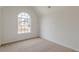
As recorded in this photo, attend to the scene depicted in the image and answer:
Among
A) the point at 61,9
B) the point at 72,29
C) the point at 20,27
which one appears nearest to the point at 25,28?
the point at 20,27

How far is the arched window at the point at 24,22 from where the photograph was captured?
609 cm

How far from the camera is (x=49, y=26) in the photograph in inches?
237

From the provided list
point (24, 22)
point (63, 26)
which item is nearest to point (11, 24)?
point (24, 22)

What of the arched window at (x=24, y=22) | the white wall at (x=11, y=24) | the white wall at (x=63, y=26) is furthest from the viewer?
the arched window at (x=24, y=22)

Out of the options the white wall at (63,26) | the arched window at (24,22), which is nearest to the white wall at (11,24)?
the arched window at (24,22)

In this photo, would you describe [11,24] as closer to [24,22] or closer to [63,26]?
[24,22]

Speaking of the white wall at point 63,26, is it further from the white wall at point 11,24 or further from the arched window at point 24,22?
the white wall at point 11,24

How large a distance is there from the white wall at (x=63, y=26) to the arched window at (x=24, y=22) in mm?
1023

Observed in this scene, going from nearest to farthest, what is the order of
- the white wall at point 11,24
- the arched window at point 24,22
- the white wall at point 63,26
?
Answer: the white wall at point 63,26 < the white wall at point 11,24 < the arched window at point 24,22

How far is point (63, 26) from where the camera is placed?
494 cm

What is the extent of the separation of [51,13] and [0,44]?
328 centimetres

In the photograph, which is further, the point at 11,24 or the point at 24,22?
the point at 24,22

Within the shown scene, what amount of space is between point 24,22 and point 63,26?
263 centimetres
